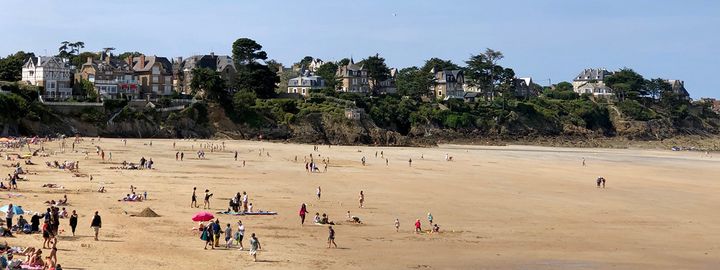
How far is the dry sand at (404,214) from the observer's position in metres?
21.4

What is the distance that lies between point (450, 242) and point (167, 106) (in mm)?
58862

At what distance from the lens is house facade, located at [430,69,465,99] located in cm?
11575

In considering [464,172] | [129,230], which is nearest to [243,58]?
[464,172]

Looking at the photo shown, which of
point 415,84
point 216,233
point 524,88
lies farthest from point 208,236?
point 524,88

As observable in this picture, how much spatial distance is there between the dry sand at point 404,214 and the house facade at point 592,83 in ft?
255

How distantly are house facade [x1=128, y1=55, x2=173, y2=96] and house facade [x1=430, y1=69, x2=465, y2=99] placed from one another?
129 feet

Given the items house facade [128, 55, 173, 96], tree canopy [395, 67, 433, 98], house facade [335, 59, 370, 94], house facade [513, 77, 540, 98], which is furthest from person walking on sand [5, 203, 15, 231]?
house facade [513, 77, 540, 98]

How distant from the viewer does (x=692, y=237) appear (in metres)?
27.3

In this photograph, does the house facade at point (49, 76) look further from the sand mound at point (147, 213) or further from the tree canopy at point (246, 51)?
the sand mound at point (147, 213)

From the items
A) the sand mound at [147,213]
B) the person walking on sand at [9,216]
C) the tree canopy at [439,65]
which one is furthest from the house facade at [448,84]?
the person walking on sand at [9,216]

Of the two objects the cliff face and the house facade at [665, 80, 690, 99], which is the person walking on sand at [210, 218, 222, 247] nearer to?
the cliff face

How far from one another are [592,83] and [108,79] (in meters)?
84.1

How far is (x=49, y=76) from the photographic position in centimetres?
7825

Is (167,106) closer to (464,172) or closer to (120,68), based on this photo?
(120,68)
